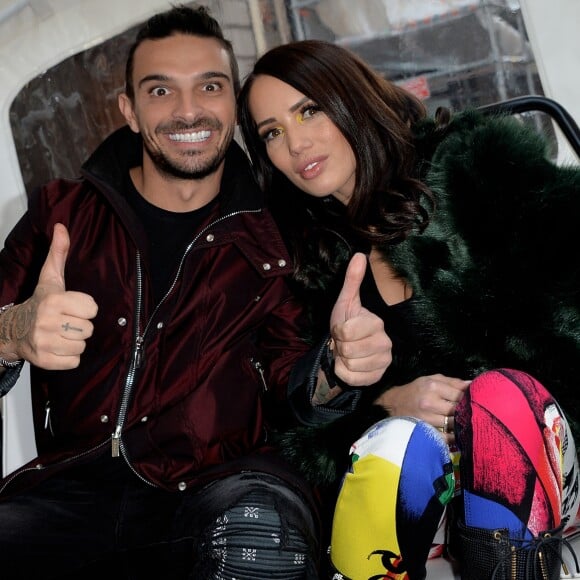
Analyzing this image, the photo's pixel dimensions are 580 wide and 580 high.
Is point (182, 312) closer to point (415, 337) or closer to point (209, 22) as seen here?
point (415, 337)

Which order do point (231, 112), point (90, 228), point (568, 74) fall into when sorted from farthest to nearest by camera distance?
1. point (568, 74)
2. point (231, 112)
3. point (90, 228)

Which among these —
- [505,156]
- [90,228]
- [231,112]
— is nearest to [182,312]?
[90,228]

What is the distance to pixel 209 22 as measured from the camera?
191 centimetres

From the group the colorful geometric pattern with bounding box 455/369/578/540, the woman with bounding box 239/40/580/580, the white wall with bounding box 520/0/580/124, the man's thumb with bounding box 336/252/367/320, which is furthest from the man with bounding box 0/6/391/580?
the white wall with bounding box 520/0/580/124

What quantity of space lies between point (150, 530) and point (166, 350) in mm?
368

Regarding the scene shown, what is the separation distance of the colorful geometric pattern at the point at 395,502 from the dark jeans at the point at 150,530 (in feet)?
0.45

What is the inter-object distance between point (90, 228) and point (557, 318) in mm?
1012

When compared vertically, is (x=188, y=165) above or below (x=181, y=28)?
below

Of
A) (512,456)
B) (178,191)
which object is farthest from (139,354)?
(512,456)

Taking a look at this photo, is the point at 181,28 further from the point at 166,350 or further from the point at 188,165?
the point at 166,350

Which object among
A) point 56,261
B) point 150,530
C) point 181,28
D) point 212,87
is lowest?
point 150,530

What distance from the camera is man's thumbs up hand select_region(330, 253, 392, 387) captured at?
4.39 ft

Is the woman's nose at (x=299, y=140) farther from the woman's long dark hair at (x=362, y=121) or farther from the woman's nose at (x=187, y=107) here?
the woman's nose at (x=187, y=107)

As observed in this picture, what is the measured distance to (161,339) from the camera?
1603mm
